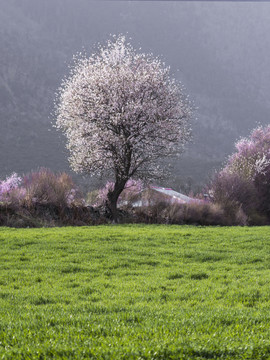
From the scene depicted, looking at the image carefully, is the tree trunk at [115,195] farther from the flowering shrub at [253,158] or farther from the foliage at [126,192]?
the flowering shrub at [253,158]

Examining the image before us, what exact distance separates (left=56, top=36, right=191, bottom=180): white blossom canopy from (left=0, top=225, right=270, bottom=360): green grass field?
31.3 ft

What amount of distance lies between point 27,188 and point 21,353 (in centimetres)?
1976

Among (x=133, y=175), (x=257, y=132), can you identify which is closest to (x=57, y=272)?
(x=133, y=175)

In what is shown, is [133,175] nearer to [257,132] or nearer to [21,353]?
[21,353]

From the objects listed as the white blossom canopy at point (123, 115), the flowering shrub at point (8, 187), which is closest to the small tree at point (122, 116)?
the white blossom canopy at point (123, 115)

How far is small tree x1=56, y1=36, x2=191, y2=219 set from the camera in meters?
25.5

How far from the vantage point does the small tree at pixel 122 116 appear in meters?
25.5

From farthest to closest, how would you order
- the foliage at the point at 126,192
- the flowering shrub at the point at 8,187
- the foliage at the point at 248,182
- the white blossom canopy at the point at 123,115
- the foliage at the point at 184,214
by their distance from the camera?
the foliage at the point at 248,182 < the foliage at the point at 126,192 < the foliage at the point at 184,214 < the white blossom canopy at the point at 123,115 < the flowering shrub at the point at 8,187

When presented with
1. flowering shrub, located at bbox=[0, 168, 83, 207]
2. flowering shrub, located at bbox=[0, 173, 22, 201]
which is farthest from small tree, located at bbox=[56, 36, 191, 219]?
flowering shrub, located at bbox=[0, 173, 22, 201]

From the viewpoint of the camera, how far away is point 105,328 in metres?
6.66

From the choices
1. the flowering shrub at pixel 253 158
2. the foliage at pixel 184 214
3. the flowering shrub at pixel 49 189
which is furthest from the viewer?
the flowering shrub at pixel 253 158

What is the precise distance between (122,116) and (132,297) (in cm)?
1701

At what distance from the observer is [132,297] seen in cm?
913

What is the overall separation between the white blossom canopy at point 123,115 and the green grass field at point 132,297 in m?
9.54
